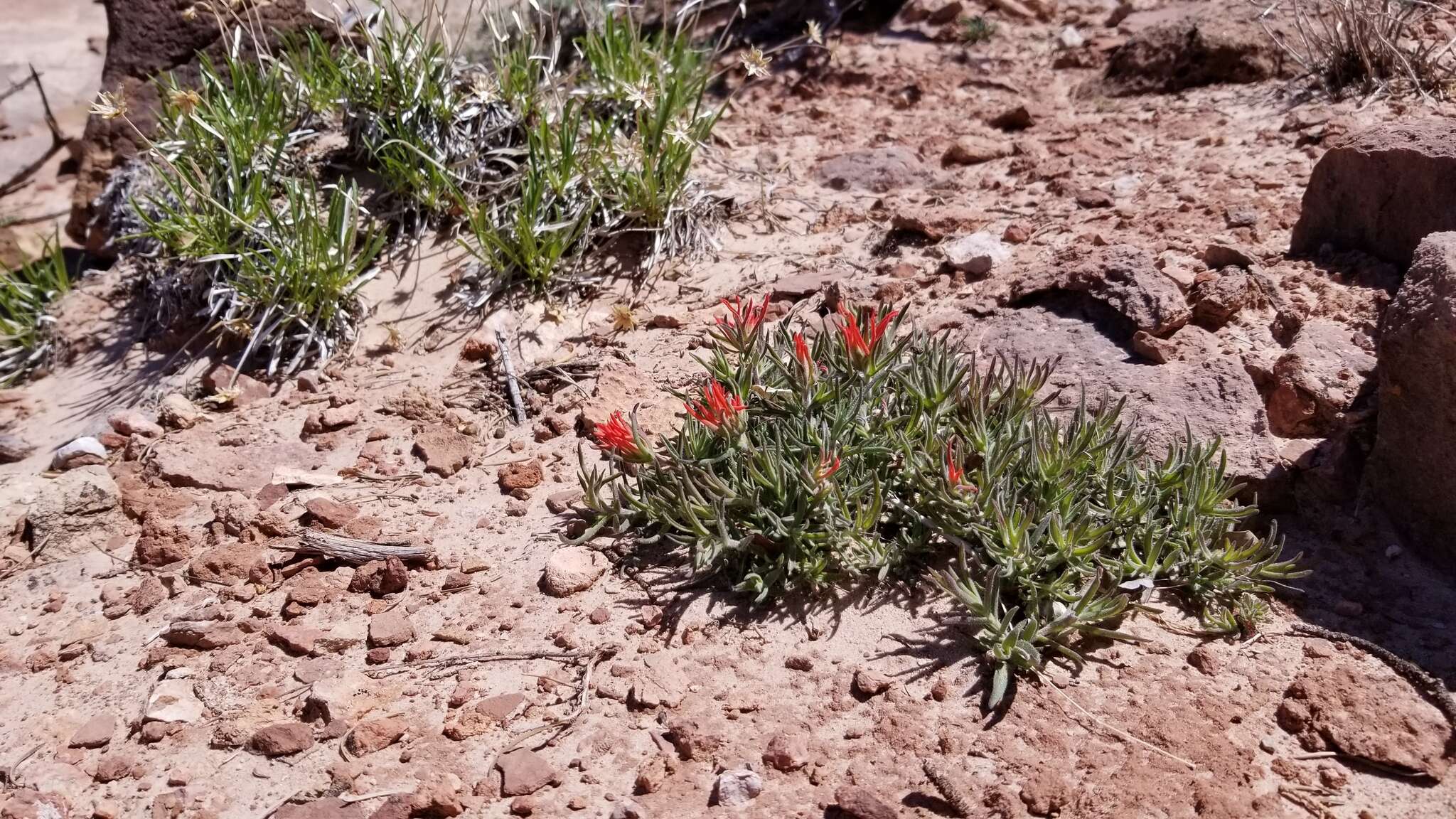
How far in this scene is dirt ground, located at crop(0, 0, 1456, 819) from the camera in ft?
8.00

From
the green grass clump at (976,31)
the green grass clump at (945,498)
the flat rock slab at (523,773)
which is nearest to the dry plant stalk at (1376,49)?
the green grass clump at (976,31)

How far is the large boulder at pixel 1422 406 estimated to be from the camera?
2.60m

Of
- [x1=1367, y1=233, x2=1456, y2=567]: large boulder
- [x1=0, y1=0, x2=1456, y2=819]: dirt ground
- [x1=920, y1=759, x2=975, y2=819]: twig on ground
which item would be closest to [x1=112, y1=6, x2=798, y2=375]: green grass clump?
[x1=0, y1=0, x2=1456, y2=819]: dirt ground

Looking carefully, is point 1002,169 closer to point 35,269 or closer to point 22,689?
point 22,689

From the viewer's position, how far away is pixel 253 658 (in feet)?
9.46

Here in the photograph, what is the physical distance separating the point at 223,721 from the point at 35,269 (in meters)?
3.63

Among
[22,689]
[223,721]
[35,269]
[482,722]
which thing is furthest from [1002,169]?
[35,269]

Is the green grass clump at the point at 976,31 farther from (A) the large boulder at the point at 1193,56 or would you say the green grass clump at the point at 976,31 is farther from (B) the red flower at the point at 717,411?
(B) the red flower at the point at 717,411

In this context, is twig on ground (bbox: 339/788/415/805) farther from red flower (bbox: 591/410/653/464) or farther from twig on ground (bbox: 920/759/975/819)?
twig on ground (bbox: 920/759/975/819)

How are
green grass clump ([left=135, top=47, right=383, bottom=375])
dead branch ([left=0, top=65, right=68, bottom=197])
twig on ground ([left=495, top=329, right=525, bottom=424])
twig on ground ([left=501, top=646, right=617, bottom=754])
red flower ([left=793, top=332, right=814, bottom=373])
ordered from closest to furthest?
twig on ground ([left=501, top=646, right=617, bottom=754]), red flower ([left=793, top=332, right=814, bottom=373]), twig on ground ([left=495, top=329, right=525, bottom=424]), green grass clump ([left=135, top=47, right=383, bottom=375]), dead branch ([left=0, top=65, right=68, bottom=197])

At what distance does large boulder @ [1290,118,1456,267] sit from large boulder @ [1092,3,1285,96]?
1347 millimetres

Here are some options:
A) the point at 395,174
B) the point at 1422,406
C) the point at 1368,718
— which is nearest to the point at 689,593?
the point at 1368,718

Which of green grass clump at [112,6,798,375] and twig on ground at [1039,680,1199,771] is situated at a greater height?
green grass clump at [112,6,798,375]

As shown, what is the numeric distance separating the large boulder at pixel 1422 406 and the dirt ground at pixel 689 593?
3.3 inches
